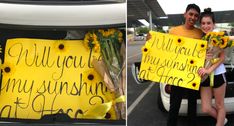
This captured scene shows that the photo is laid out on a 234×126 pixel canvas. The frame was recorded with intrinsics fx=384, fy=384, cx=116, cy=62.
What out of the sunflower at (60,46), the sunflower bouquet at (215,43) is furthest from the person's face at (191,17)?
the sunflower at (60,46)

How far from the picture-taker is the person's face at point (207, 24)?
342 cm

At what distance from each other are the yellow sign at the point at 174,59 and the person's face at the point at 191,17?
0.15 meters

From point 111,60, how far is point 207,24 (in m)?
1.15

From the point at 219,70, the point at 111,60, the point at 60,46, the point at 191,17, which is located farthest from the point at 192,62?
the point at 60,46

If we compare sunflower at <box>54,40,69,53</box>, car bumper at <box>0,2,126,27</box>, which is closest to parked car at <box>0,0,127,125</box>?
car bumper at <box>0,2,126,27</box>

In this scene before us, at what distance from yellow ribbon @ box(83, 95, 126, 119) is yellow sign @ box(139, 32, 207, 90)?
90 centimetres

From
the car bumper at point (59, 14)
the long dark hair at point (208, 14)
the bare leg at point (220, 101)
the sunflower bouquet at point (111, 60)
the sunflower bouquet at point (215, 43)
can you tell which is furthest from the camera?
the bare leg at point (220, 101)

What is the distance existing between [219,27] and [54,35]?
1671 mm

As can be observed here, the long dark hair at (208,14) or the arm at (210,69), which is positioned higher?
the long dark hair at (208,14)

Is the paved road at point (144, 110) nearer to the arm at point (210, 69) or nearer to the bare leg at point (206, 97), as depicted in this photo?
the arm at point (210, 69)

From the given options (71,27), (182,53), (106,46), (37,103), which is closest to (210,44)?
(182,53)

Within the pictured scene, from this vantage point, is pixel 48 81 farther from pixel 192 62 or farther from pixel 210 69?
pixel 210 69

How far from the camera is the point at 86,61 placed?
2740 millimetres

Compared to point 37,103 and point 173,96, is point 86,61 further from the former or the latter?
point 173,96
